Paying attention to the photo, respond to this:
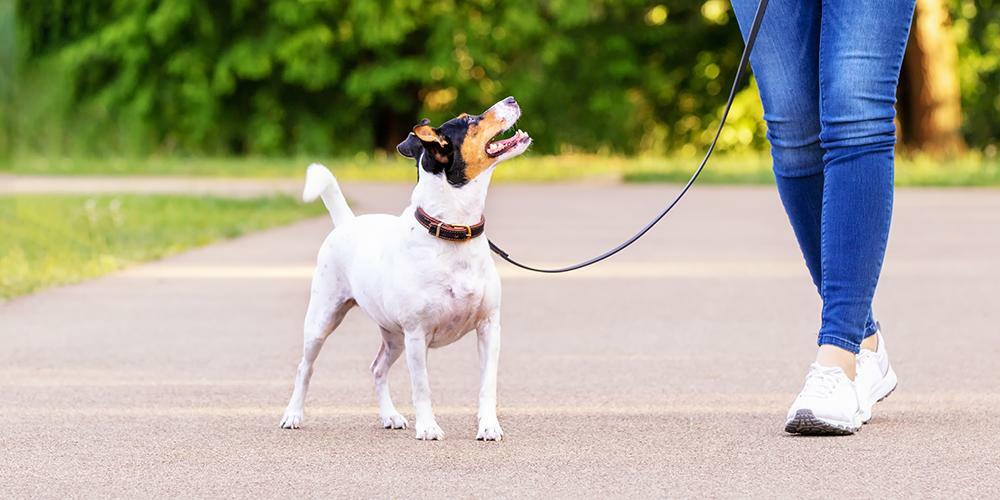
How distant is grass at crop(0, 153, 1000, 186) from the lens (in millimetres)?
18781

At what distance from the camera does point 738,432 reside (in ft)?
15.2

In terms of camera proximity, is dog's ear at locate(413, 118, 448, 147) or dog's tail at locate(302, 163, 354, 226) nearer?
dog's ear at locate(413, 118, 448, 147)

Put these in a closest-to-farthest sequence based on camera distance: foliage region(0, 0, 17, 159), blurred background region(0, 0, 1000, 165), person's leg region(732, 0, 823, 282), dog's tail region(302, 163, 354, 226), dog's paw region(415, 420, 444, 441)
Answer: dog's paw region(415, 420, 444, 441) → person's leg region(732, 0, 823, 282) → dog's tail region(302, 163, 354, 226) → foliage region(0, 0, 17, 159) → blurred background region(0, 0, 1000, 165)

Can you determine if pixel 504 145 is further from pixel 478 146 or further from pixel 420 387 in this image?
pixel 420 387

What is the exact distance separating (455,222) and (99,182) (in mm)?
14807

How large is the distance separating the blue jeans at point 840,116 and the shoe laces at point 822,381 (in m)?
0.10

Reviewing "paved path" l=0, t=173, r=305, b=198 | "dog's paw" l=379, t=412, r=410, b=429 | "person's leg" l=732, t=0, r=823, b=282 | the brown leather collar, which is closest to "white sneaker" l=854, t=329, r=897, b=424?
"person's leg" l=732, t=0, r=823, b=282

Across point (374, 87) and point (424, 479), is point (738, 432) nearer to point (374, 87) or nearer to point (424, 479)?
point (424, 479)

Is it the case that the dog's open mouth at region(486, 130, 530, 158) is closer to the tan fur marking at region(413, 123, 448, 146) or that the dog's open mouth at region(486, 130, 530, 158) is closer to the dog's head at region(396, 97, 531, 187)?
the dog's head at region(396, 97, 531, 187)

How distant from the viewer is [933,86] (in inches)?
947

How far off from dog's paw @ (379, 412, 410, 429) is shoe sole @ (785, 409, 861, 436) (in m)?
1.06

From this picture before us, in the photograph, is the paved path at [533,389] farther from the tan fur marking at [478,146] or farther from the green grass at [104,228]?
the tan fur marking at [478,146]

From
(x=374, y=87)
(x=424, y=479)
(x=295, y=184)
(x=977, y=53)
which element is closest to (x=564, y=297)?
(x=424, y=479)

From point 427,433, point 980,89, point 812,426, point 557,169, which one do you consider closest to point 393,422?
point 427,433
